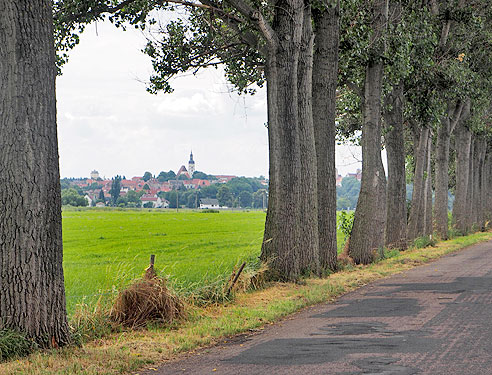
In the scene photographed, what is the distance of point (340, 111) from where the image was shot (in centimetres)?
3192

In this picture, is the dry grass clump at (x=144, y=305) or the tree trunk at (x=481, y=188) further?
the tree trunk at (x=481, y=188)

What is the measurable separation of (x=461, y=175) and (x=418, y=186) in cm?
1191

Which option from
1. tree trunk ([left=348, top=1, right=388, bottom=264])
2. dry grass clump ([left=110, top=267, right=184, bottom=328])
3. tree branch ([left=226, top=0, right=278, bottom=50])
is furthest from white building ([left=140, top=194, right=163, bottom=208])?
dry grass clump ([left=110, top=267, right=184, bottom=328])

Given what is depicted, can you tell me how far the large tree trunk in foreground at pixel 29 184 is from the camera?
8.66m

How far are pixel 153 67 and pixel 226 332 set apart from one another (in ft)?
36.0

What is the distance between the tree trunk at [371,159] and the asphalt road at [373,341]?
6823 mm

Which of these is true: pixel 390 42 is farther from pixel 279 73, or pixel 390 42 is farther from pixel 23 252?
pixel 23 252

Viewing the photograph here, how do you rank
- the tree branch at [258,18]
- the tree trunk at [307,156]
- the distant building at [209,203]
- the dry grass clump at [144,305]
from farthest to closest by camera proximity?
the distant building at [209,203], the tree trunk at [307,156], the tree branch at [258,18], the dry grass clump at [144,305]

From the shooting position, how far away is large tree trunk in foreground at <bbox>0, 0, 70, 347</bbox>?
28.4 ft

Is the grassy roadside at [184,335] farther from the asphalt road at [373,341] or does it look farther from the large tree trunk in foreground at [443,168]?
the large tree trunk in foreground at [443,168]

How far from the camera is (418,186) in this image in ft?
106

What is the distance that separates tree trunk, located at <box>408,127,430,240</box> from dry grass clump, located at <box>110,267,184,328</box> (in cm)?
2249

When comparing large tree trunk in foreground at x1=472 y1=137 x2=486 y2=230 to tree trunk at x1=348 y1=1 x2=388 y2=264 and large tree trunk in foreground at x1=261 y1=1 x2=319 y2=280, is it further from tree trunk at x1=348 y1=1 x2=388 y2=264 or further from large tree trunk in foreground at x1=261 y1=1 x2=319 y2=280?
large tree trunk in foreground at x1=261 y1=1 x2=319 y2=280

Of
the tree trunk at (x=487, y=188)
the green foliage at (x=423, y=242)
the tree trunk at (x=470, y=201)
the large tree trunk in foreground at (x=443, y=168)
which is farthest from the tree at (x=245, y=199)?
the green foliage at (x=423, y=242)
